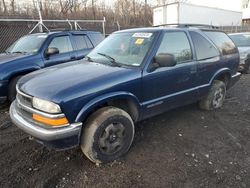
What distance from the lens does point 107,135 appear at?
3.09m

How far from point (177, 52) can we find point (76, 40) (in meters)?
3.73

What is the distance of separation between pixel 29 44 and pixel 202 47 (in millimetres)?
4483

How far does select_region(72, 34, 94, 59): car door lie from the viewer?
21.7 ft

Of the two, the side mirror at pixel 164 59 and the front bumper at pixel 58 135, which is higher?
the side mirror at pixel 164 59

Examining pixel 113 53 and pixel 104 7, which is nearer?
pixel 113 53

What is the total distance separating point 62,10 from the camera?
69.5 feet

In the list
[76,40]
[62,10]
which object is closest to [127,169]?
[76,40]

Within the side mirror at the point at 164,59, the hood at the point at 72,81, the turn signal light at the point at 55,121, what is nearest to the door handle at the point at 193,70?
the side mirror at the point at 164,59

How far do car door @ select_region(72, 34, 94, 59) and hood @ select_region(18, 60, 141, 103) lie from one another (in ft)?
10.3

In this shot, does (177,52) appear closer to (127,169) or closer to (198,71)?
(198,71)

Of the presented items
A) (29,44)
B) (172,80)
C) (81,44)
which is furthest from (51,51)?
(172,80)

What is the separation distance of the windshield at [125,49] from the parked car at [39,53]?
2133mm

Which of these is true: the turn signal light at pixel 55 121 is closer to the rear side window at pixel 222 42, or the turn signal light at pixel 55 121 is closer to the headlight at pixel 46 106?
the headlight at pixel 46 106

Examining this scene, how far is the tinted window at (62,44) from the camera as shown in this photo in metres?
6.20
